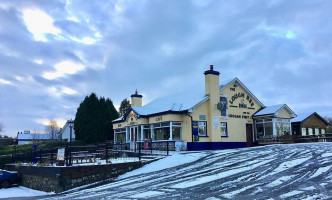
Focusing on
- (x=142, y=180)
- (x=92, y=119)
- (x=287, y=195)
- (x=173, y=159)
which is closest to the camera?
(x=287, y=195)

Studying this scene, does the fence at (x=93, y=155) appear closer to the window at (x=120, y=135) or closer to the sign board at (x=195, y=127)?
the sign board at (x=195, y=127)

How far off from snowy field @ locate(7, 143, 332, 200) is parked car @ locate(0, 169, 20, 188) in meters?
6.99

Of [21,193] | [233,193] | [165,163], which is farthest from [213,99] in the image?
[233,193]

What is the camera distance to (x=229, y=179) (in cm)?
1176

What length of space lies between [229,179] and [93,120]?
2540cm

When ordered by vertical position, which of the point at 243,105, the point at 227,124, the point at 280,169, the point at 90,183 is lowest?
the point at 90,183

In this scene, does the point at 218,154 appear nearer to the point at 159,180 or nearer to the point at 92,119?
the point at 159,180

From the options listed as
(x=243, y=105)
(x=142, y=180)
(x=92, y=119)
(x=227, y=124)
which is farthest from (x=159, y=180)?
(x=92, y=119)

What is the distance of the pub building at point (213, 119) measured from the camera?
24438mm

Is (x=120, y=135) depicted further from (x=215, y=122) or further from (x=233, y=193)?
(x=233, y=193)

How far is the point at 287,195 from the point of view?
8898 millimetres

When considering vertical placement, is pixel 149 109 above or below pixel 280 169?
above

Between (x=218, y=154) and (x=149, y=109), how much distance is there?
1125cm

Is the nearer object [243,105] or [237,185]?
[237,185]
